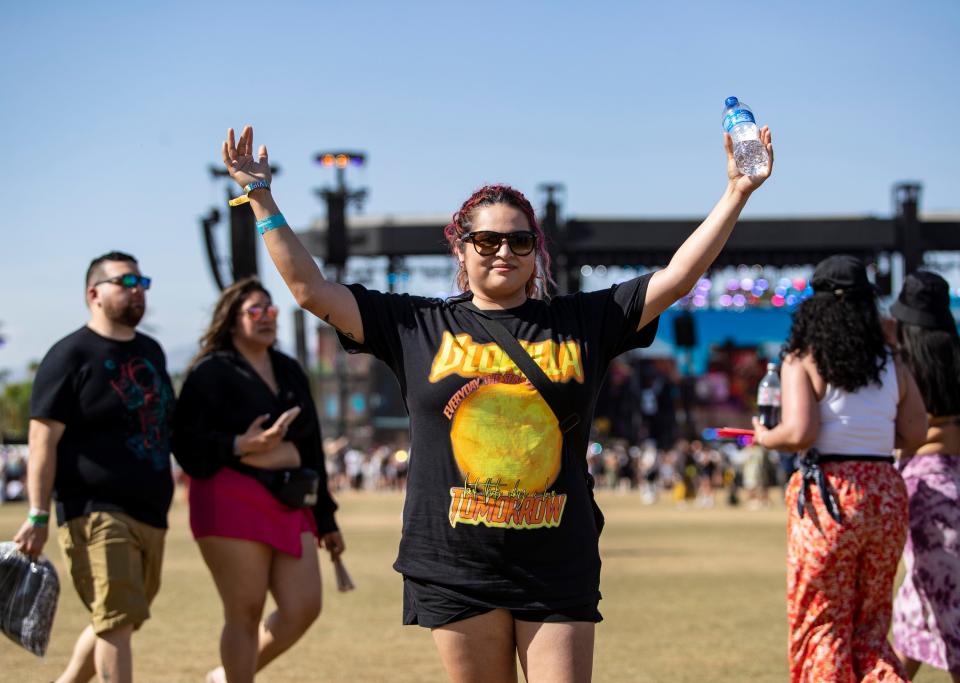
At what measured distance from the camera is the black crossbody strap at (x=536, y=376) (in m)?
3.50

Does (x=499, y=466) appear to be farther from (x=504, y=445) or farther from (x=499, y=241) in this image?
(x=499, y=241)

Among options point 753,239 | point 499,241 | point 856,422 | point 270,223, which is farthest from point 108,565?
point 753,239

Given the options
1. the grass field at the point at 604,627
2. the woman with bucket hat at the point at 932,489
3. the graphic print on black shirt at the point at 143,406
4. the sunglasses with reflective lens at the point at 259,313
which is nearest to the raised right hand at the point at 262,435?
the graphic print on black shirt at the point at 143,406

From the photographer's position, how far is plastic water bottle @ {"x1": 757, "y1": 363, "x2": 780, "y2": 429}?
509 centimetres

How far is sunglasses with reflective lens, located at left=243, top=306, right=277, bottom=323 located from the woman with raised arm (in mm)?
2285

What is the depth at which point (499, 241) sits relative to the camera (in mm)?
3662

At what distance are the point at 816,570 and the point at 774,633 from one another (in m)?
3.71

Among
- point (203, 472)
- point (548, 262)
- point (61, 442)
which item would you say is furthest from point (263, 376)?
point (548, 262)

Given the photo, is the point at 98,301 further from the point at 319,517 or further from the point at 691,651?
the point at 691,651

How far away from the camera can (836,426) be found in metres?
4.80

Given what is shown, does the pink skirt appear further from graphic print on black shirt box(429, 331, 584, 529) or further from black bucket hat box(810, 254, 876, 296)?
black bucket hat box(810, 254, 876, 296)

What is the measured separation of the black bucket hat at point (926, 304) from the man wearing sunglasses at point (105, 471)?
3.24m

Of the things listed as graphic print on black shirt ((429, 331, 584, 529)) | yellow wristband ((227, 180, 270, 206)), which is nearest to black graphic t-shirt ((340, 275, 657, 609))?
graphic print on black shirt ((429, 331, 584, 529))

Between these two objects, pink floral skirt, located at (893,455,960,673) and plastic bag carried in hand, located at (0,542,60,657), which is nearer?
pink floral skirt, located at (893,455,960,673)
